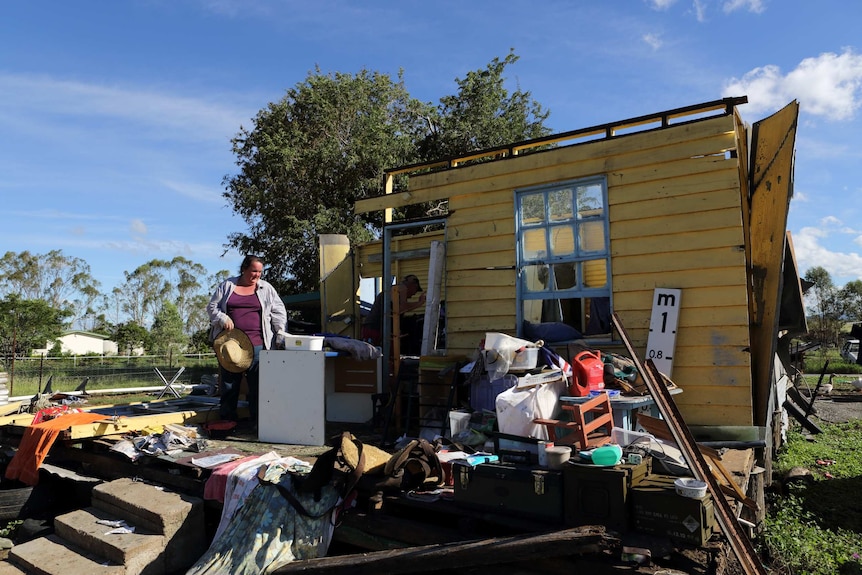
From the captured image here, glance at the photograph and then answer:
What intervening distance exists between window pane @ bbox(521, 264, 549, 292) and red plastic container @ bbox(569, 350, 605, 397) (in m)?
1.50

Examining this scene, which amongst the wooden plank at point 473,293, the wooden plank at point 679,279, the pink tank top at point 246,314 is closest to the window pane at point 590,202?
the wooden plank at point 679,279

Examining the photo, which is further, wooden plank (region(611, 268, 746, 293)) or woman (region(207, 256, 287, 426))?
woman (region(207, 256, 287, 426))

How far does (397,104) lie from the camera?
22.5 m

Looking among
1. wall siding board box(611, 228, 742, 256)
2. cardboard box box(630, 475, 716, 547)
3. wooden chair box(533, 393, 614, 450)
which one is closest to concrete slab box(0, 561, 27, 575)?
wooden chair box(533, 393, 614, 450)

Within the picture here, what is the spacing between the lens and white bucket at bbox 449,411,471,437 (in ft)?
16.9

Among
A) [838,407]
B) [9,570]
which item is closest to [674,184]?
[9,570]

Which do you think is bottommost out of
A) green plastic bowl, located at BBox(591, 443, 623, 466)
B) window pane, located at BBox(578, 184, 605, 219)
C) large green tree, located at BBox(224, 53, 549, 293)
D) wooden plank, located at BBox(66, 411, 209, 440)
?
wooden plank, located at BBox(66, 411, 209, 440)

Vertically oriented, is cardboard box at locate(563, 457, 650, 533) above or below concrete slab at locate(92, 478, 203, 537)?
above

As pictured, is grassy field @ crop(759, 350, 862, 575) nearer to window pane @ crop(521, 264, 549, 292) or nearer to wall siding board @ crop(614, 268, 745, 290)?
wall siding board @ crop(614, 268, 745, 290)

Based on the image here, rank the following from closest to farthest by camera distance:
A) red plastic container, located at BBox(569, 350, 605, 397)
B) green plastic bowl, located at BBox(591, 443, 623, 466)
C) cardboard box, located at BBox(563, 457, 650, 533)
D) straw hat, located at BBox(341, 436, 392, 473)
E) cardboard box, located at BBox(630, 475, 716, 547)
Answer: cardboard box, located at BBox(630, 475, 716, 547)
cardboard box, located at BBox(563, 457, 650, 533)
green plastic bowl, located at BBox(591, 443, 623, 466)
straw hat, located at BBox(341, 436, 392, 473)
red plastic container, located at BBox(569, 350, 605, 397)

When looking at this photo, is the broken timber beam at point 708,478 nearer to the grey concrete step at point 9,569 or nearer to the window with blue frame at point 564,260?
the window with blue frame at point 564,260

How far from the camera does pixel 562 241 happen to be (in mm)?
6152

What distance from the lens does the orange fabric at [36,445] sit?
5855 millimetres

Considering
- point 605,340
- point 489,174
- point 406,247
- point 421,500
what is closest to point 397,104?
point 406,247
